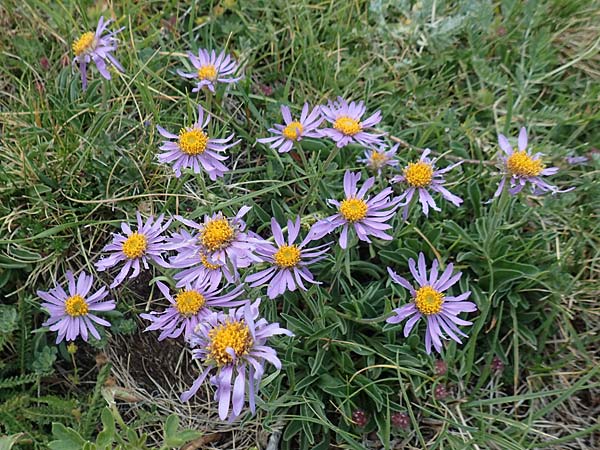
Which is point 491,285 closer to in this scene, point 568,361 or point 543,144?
point 568,361

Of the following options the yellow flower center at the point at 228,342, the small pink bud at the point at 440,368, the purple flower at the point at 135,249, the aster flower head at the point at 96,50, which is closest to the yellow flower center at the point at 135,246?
the purple flower at the point at 135,249

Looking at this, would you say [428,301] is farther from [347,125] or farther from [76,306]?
[76,306]

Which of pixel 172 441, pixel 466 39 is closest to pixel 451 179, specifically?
pixel 466 39

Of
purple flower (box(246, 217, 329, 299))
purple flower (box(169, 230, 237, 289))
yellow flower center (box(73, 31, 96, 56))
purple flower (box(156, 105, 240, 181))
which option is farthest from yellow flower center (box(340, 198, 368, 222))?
yellow flower center (box(73, 31, 96, 56))

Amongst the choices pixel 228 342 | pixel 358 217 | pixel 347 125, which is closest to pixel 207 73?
pixel 347 125

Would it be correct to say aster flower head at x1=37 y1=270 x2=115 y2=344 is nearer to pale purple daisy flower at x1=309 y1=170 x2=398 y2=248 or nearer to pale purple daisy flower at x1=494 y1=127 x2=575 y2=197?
pale purple daisy flower at x1=309 y1=170 x2=398 y2=248

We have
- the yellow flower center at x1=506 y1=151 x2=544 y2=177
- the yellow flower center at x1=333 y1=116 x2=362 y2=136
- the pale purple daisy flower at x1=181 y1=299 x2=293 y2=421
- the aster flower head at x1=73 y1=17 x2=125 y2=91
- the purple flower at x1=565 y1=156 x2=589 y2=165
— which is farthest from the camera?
the purple flower at x1=565 y1=156 x2=589 y2=165

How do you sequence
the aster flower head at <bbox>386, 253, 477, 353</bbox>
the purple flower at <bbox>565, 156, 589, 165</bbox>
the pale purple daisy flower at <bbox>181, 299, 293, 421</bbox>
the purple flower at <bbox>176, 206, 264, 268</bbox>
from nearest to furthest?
the pale purple daisy flower at <bbox>181, 299, 293, 421</bbox>, the purple flower at <bbox>176, 206, 264, 268</bbox>, the aster flower head at <bbox>386, 253, 477, 353</bbox>, the purple flower at <bbox>565, 156, 589, 165</bbox>
